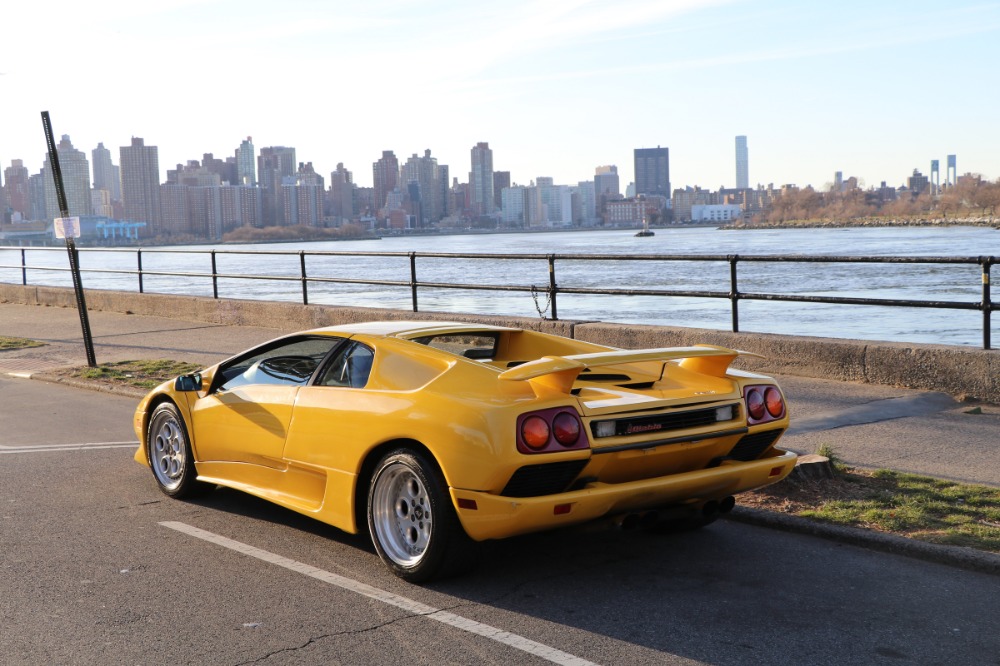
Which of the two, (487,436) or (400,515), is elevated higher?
(487,436)

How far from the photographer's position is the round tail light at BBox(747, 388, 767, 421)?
548 cm

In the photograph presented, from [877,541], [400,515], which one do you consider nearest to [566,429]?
[400,515]

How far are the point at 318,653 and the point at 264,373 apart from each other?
245 cm

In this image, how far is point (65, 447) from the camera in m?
8.96

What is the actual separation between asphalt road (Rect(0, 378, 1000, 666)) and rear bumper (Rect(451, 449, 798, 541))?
0.89 feet

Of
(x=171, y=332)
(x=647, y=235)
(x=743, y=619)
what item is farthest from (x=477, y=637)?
(x=647, y=235)

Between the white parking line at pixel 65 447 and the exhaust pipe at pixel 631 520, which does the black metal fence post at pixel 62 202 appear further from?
the exhaust pipe at pixel 631 520

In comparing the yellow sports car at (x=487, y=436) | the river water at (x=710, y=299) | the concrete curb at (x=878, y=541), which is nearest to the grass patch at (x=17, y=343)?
the river water at (x=710, y=299)

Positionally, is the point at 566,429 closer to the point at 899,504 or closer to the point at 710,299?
the point at 899,504

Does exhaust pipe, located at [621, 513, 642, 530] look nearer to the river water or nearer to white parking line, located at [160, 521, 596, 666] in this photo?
white parking line, located at [160, 521, 596, 666]

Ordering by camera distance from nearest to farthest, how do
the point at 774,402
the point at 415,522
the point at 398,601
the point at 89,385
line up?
the point at 398,601, the point at 415,522, the point at 774,402, the point at 89,385

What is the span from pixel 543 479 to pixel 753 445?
50.5 inches

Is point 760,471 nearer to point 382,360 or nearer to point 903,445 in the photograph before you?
point 382,360

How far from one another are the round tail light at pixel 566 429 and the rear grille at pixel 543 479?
0.31ft
